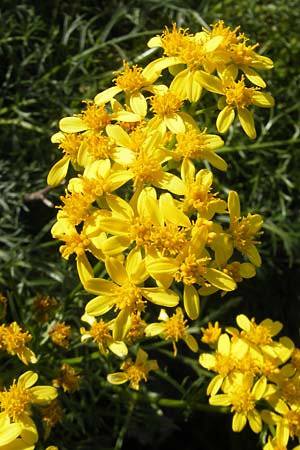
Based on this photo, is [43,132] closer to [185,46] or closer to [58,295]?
[58,295]

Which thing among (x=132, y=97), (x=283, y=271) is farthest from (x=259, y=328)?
(x=283, y=271)

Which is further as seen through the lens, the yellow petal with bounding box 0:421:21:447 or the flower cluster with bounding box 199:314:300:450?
the flower cluster with bounding box 199:314:300:450

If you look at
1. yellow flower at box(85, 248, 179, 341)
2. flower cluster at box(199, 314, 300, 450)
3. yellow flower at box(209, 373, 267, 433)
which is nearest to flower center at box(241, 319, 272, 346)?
flower cluster at box(199, 314, 300, 450)

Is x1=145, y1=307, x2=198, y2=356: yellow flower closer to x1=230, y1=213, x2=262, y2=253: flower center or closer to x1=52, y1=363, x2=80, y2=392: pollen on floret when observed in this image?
x1=52, y1=363, x2=80, y2=392: pollen on floret

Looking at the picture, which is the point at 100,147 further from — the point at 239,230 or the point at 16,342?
the point at 16,342

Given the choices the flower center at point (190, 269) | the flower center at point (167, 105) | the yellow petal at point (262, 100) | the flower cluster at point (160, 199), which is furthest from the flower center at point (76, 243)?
the yellow petal at point (262, 100)

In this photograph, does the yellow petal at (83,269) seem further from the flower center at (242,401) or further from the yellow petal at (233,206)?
the flower center at (242,401)

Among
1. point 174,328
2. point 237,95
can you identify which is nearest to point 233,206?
point 237,95
